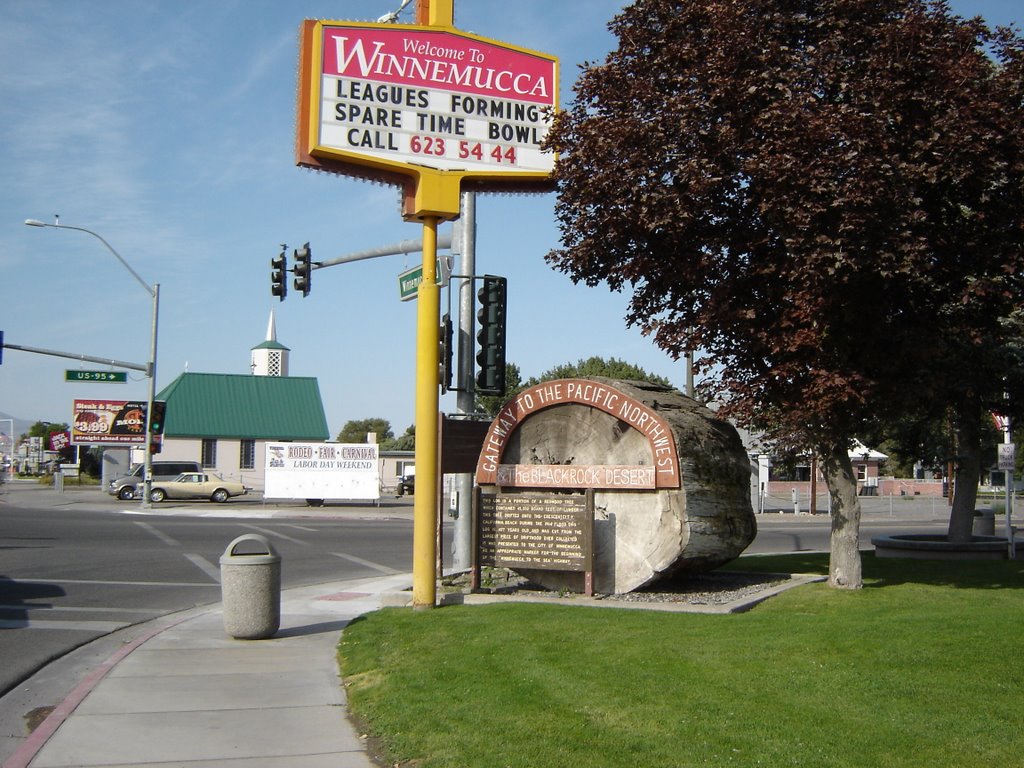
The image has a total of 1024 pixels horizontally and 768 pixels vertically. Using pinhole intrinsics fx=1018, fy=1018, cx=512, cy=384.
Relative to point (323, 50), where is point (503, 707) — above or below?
below

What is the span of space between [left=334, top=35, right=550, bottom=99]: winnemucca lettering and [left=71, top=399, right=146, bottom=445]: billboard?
46178 millimetres

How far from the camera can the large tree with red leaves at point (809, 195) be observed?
31.1 feet

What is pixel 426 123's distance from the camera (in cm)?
1153

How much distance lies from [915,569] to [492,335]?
22.3 feet

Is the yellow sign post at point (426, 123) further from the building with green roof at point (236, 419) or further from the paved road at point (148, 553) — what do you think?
the building with green roof at point (236, 419)

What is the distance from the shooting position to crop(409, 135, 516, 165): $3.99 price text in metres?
11.4

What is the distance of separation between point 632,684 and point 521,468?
5.18 meters

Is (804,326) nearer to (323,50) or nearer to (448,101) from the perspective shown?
(448,101)

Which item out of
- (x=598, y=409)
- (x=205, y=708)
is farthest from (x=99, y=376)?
(x=205, y=708)

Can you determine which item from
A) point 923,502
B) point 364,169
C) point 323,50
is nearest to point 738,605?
point 364,169

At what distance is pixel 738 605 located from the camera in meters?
10.2

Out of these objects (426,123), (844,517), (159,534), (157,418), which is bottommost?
(159,534)

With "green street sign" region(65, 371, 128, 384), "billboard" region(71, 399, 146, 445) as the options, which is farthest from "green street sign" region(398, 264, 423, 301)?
"billboard" region(71, 399, 146, 445)

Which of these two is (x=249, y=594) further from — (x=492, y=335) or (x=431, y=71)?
(x=431, y=71)
